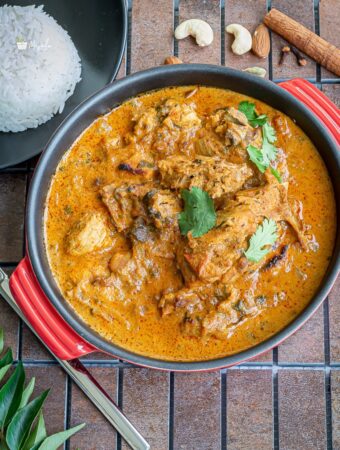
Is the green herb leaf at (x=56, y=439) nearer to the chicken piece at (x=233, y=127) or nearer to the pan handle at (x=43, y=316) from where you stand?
the pan handle at (x=43, y=316)

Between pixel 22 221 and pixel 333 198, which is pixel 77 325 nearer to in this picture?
pixel 22 221

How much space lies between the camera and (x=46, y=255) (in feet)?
8.51

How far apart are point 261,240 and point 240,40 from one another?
1.03m

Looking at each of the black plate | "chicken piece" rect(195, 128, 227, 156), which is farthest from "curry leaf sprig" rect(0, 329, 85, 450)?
"chicken piece" rect(195, 128, 227, 156)

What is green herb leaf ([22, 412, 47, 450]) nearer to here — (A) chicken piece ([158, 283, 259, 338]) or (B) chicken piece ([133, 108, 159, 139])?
(A) chicken piece ([158, 283, 259, 338])

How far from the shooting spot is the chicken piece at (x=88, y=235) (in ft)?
8.07

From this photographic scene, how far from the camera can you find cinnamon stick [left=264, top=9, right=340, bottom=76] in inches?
115

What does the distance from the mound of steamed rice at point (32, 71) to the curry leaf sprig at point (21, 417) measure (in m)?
1.08

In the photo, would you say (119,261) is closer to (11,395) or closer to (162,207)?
(162,207)

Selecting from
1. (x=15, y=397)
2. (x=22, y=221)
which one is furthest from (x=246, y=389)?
(x=22, y=221)

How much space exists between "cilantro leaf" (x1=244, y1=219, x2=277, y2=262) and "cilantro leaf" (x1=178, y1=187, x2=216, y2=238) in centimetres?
16

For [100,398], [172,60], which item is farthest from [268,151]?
[100,398]

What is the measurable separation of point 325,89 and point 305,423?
4.93 ft

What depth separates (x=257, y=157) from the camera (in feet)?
8.12
